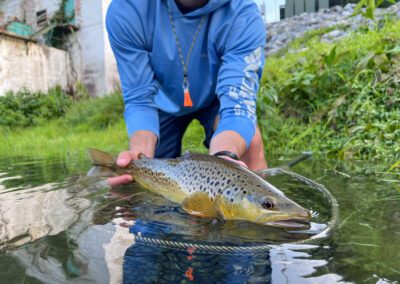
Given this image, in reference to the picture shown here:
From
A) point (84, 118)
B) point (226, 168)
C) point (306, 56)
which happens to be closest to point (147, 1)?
point (226, 168)

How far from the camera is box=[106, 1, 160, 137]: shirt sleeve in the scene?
2.53m

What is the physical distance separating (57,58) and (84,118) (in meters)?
7.69

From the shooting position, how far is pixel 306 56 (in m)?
5.53

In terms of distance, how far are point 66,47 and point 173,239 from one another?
18.2m

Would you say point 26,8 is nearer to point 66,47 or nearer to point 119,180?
point 66,47

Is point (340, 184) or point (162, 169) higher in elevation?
point (162, 169)

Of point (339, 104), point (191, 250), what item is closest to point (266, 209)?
point (191, 250)

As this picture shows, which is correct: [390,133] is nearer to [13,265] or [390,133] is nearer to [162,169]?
[162,169]

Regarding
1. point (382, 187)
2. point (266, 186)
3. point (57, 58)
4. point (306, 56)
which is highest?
point (57, 58)

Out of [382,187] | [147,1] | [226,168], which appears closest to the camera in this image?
[226,168]

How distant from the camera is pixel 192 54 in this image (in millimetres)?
2631

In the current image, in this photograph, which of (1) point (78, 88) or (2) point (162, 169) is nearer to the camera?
(2) point (162, 169)

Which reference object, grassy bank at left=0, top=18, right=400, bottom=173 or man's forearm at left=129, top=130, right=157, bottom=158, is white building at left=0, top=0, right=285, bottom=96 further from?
man's forearm at left=129, top=130, right=157, bottom=158

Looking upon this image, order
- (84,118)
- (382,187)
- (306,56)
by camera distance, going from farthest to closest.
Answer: (84,118) < (306,56) < (382,187)
